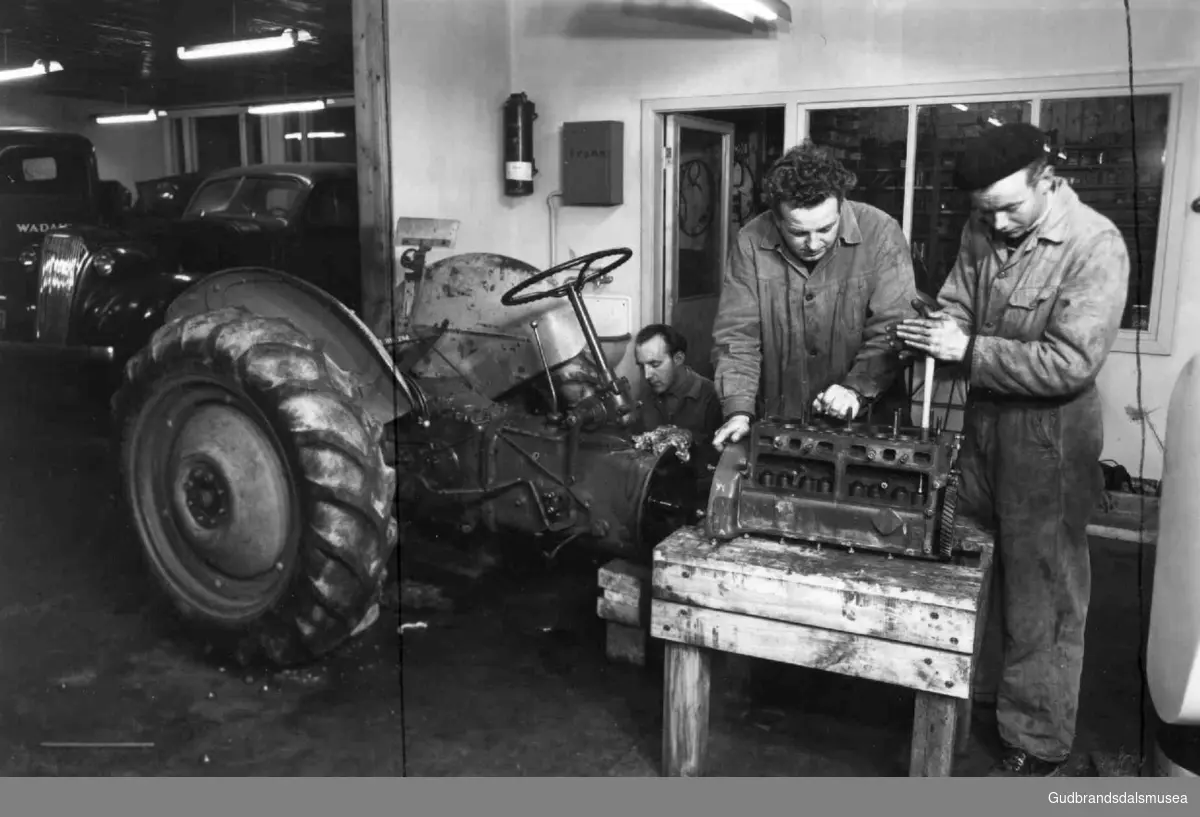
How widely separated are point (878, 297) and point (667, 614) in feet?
3.51

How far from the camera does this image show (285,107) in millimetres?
2584

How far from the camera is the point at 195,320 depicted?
2.43m

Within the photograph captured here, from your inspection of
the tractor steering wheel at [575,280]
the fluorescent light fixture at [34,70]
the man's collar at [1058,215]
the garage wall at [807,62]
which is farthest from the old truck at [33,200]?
the garage wall at [807,62]

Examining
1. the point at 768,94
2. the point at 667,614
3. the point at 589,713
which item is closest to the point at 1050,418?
the point at 667,614

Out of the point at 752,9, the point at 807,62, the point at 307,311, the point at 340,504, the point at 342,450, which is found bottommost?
the point at 340,504

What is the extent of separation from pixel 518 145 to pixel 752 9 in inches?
60.9

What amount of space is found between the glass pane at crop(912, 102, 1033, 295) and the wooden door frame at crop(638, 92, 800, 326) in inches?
26.3

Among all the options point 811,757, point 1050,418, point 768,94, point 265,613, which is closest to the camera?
point 1050,418

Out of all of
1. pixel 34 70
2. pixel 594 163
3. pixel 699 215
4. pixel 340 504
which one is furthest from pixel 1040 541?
pixel 699 215

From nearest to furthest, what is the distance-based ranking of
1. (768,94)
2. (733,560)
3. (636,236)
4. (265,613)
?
(733,560), (265,613), (768,94), (636,236)

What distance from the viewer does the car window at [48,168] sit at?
6.65ft

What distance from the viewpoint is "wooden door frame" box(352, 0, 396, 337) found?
2.92 m

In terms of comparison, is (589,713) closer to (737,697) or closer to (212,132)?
(737,697)

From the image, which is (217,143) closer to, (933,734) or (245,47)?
(245,47)
